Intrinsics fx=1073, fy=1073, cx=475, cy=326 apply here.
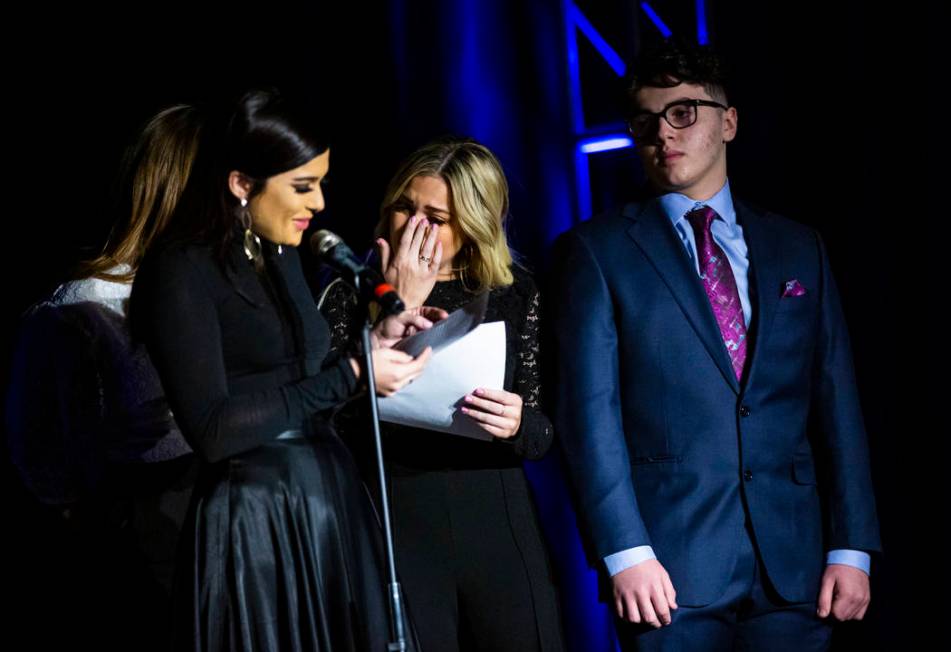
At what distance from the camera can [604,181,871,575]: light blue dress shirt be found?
2188 millimetres

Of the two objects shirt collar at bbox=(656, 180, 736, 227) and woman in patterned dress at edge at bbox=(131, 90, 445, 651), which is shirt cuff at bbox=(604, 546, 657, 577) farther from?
shirt collar at bbox=(656, 180, 736, 227)

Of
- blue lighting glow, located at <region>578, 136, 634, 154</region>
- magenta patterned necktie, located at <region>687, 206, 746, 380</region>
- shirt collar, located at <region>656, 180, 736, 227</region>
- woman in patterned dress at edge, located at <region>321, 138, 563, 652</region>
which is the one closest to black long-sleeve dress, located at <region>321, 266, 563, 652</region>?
woman in patterned dress at edge, located at <region>321, 138, 563, 652</region>

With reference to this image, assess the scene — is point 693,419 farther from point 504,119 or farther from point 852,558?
point 504,119

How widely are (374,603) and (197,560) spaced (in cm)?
30

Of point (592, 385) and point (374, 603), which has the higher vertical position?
point (592, 385)

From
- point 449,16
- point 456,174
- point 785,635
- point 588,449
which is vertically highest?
point 449,16

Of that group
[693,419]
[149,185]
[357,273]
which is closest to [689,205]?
[693,419]

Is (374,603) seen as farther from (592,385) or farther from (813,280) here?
(813,280)

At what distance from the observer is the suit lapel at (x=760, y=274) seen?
2.15 metres

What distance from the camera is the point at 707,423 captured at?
6.94 feet

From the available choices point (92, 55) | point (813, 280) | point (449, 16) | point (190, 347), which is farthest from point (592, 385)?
point (92, 55)

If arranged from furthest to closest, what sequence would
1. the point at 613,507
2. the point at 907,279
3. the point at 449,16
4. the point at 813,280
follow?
the point at 449,16, the point at 907,279, the point at 813,280, the point at 613,507

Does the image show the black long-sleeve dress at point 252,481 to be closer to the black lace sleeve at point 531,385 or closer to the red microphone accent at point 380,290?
the red microphone accent at point 380,290

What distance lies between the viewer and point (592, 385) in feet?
6.98
